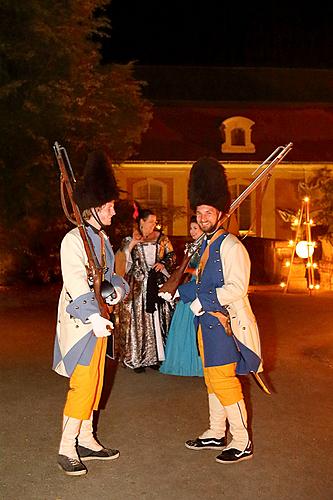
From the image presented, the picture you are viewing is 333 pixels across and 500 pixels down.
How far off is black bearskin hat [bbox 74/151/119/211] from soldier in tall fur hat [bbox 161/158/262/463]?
66 cm

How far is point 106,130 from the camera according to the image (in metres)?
18.3

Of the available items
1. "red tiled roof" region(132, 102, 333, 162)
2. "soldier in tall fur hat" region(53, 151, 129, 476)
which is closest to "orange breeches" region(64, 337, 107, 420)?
"soldier in tall fur hat" region(53, 151, 129, 476)

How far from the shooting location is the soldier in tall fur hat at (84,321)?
5047mm

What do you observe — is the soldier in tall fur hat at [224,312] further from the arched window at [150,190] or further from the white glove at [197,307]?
the arched window at [150,190]

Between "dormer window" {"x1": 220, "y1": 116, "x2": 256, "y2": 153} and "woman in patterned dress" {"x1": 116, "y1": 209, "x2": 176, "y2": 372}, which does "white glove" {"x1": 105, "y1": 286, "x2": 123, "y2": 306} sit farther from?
"dormer window" {"x1": 220, "y1": 116, "x2": 256, "y2": 153}

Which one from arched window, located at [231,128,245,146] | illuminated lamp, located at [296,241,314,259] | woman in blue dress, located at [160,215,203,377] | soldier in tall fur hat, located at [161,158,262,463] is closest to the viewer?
soldier in tall fur hat, located at [161,158,262,463]

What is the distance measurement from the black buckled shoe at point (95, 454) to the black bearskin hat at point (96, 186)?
5.91ft

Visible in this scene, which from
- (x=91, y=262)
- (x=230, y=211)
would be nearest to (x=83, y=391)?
(x=91, y=262)

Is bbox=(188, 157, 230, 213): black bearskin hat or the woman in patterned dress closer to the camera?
bbox=(188, 157, 230, 213): black bearskin hat

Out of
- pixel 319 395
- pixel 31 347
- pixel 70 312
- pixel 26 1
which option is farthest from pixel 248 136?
pixel 70 312

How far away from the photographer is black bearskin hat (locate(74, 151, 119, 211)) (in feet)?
17.5

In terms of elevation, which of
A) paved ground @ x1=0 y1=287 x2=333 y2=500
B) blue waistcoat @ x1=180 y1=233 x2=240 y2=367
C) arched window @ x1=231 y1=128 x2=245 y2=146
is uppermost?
arched window @ x1=231 y1=128 x2=245 y2=146

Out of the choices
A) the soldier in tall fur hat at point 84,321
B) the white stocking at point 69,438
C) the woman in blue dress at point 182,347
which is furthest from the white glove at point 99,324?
the woman in blue dress at point 182,347

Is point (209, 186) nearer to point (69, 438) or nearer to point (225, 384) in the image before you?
point (225, 384)
